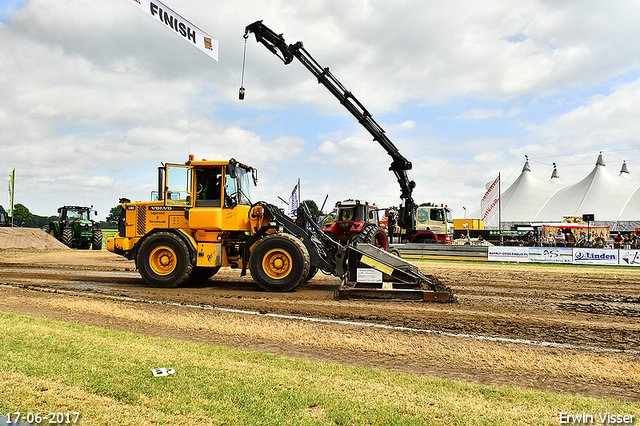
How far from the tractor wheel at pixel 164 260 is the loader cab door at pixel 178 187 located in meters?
0.81

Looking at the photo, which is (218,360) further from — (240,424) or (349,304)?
(349,304)

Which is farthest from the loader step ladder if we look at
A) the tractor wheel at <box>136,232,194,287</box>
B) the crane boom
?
the crane boom

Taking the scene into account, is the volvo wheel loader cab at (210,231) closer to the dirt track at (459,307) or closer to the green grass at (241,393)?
the dirt track at (459,307)

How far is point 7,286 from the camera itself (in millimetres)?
10133

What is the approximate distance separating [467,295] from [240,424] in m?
7.55

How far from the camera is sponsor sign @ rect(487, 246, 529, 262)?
1933 cm

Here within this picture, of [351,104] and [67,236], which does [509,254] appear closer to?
[351,104]

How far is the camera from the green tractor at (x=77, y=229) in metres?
25.7

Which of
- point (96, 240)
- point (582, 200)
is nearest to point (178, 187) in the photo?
point (96, 240)

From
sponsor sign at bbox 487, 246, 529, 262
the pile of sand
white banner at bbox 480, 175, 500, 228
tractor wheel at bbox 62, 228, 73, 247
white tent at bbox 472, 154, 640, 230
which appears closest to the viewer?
sponsor sign at bbox 487, 246, 529, 262

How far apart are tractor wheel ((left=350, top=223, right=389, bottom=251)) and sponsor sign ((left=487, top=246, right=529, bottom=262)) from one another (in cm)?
886

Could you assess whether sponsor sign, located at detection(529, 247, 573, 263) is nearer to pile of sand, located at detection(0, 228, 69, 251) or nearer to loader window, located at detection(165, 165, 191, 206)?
loader window, located at detection(165, 165, 191, 206)

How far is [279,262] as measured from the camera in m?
9.73

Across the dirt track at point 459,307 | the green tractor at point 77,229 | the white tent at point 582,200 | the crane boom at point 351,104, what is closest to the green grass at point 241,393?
the dirt track at point 459,307
